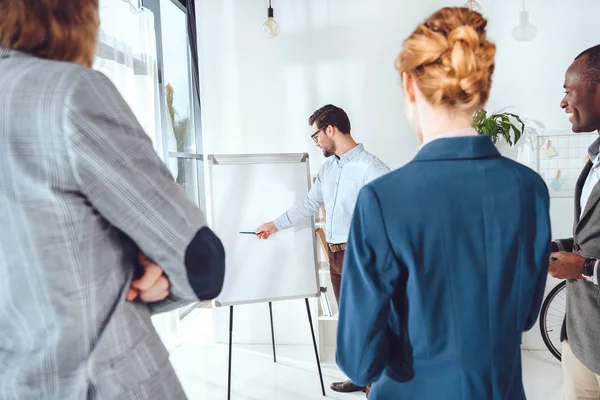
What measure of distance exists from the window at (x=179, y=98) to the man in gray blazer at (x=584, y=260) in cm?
321

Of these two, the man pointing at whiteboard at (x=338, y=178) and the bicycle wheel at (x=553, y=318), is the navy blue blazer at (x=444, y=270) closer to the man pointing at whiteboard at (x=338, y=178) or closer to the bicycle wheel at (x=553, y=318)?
the man pointing at whiteboard at (x=338, y=178)

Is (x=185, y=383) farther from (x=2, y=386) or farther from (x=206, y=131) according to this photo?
(x=2, y=386)

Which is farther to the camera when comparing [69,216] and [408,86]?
[408,86]

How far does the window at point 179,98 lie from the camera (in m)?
4.22

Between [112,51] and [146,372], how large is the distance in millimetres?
2728

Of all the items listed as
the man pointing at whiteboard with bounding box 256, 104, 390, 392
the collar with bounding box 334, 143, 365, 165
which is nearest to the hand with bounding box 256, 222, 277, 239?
the man pointing at whiteboard with bounding box 256, 104, 390, 392

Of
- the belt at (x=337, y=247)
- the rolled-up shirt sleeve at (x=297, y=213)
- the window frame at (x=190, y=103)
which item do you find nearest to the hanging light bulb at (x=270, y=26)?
the window frame at (x=190, y=103)

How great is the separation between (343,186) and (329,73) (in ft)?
3.80

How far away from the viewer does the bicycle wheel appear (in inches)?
129

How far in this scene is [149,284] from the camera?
720mm

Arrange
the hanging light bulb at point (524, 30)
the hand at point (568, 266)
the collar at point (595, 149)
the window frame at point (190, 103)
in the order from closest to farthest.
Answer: the hand at point (568, 266)
the collar at point (595, 149)
the hanging light bulb at point (524, 30)
the window frame at point (190, 103)

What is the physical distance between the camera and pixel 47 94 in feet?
2.03

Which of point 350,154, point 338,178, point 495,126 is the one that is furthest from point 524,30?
point 338,178

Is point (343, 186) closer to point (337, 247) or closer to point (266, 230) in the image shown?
point (337, 247)
